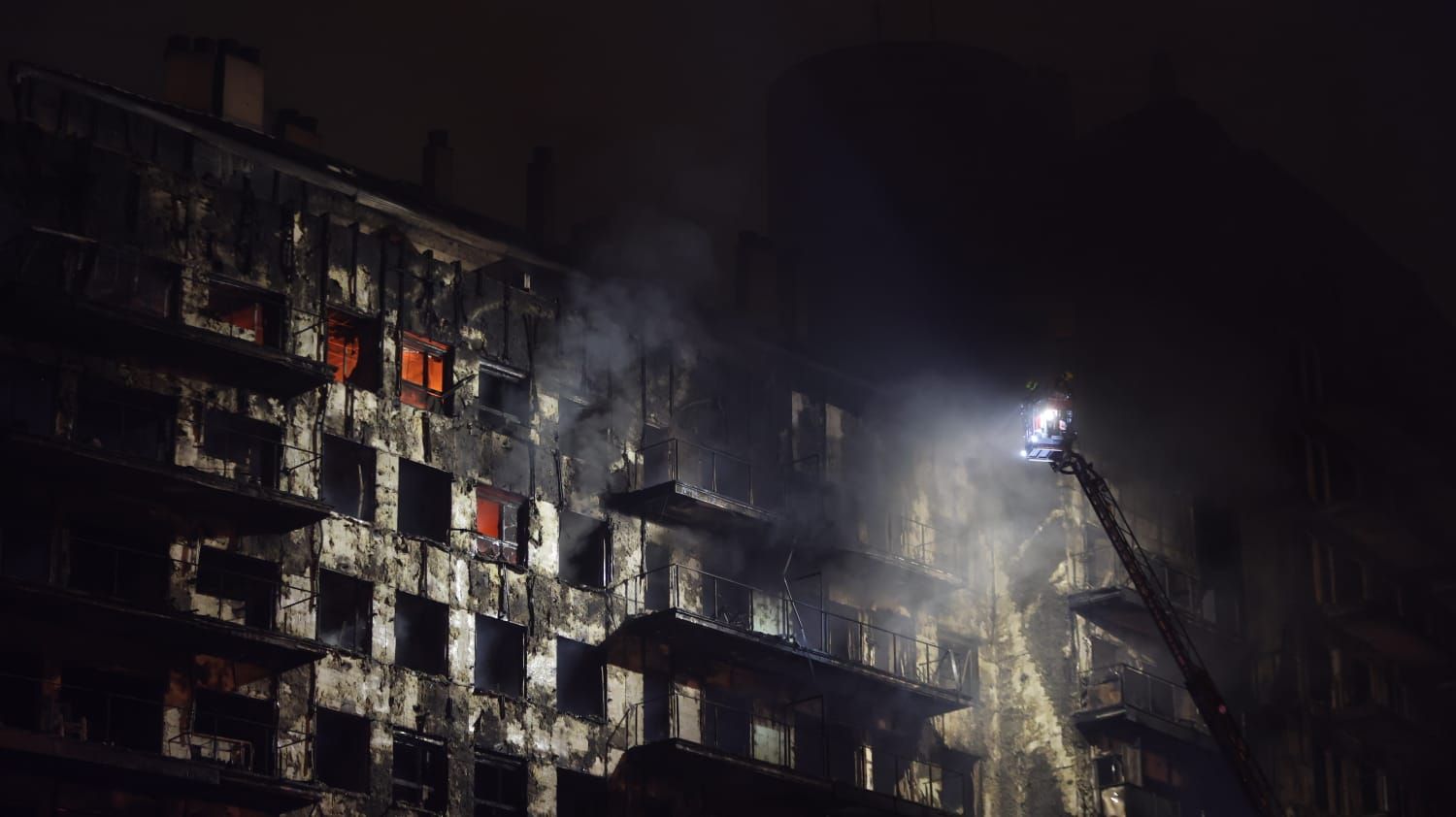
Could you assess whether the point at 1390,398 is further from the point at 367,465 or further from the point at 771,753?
the point at 367,465

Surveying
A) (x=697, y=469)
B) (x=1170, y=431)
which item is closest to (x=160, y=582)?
(x=697, y=469)

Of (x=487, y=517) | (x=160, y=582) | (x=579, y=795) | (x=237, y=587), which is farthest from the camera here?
→ (x=487, y=517)

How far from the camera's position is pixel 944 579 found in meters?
50.0

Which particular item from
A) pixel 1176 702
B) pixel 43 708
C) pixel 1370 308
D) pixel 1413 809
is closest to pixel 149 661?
pixel 43 708

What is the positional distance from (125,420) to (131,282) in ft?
7.77

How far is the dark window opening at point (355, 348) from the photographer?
134 ft

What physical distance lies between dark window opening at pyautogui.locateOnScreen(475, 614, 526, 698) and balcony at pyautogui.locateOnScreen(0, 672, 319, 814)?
4529 millimetres

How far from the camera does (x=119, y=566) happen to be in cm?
→ 3634

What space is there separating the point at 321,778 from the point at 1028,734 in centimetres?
1891

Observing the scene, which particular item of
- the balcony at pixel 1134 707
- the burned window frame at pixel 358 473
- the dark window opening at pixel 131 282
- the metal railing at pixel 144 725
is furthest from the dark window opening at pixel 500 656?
the balcony at pixel 1134 707

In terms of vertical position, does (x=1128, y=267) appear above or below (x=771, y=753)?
above

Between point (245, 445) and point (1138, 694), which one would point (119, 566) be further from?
point (1138, 694)

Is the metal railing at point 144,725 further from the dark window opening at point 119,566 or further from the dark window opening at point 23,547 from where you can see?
the dark window opening at point 23,547

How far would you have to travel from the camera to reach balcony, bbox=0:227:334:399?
35875 millimetres
